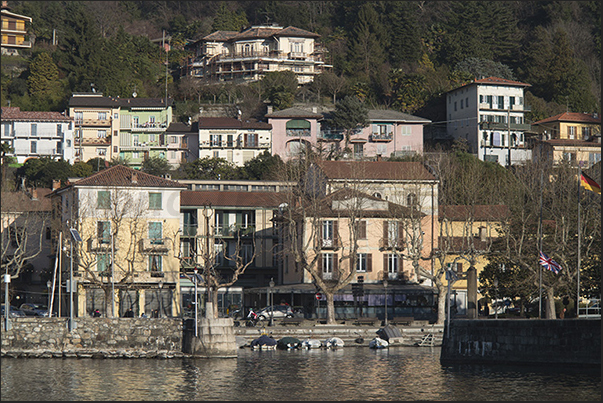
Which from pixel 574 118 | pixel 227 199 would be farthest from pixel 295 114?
pixel 574 118

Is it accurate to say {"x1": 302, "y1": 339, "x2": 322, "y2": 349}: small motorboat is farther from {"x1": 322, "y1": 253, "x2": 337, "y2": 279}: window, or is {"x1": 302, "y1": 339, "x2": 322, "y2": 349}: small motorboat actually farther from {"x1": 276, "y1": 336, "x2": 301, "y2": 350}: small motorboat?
{"x1": 322, "y1": 253, "x2": 337, "y2": 279}: window

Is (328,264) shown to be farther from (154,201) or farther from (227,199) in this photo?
(227,199)

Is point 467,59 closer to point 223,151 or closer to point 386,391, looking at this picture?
point 223,151

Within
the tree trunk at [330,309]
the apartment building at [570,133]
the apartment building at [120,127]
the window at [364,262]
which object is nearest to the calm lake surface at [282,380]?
the tree trunk at [330,309]

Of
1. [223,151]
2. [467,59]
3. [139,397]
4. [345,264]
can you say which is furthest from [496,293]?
[467,59]

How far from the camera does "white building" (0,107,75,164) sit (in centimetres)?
10488

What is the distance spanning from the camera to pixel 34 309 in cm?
7088

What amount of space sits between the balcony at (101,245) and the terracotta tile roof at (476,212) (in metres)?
25.2

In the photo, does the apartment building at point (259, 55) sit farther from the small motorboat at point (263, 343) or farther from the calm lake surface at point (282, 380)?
the calm lake surface at point (282, 380)

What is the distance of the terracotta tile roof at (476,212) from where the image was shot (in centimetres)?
6973

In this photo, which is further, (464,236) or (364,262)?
(364,262)

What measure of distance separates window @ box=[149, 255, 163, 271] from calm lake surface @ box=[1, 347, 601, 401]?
784 inches

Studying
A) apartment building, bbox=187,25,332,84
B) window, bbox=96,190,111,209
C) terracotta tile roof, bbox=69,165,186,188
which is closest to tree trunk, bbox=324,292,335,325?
terracotta tile roof, bbox=69,165,186,188

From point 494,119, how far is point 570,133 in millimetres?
8946
